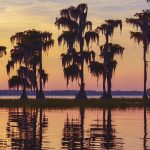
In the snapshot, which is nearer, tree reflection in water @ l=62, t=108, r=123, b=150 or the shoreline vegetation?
tree reflection in water @ l=62, t=108, r=123, b=150

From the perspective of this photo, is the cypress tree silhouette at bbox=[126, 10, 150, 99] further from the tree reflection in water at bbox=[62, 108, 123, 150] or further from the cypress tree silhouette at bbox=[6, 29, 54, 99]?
the tree reflection in water at bbox=[62, 108, 123, 150]

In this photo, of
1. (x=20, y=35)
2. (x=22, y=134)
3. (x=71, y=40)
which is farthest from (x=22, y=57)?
(x=22, y=134)

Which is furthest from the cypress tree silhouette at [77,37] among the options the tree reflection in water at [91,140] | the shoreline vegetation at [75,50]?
the tree reflection in water at [91,140]

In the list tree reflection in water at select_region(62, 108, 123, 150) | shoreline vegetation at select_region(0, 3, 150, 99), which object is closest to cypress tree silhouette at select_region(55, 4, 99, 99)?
shoreline vegetation at select_region(0, 3, 150, 99)

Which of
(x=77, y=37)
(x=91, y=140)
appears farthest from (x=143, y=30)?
(x=91, y=140)

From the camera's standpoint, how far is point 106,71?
267 feet

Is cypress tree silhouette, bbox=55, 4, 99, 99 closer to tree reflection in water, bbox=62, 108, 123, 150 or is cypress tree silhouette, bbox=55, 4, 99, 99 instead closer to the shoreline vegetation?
the shoreline vegetation

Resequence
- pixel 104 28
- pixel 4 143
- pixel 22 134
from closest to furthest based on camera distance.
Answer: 1. pixel 4 143
2. pixel 22 134
3. pixel 104 28

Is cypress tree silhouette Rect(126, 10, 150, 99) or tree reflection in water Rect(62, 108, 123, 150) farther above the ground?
cypress tree silhouette Rect(126, 10, 150, 99)

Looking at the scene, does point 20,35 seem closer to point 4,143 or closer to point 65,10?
point 65,10

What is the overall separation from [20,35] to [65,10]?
9393 millimetres

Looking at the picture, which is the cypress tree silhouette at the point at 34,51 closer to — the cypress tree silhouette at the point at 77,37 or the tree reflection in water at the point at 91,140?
the cypress tree silhouette at the point at 77,37

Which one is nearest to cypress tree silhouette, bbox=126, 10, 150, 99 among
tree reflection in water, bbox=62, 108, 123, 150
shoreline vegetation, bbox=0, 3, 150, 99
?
shoreline vegetation, bbox=0, 3, 150, 99

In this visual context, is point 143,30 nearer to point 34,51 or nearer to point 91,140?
point 34,51
